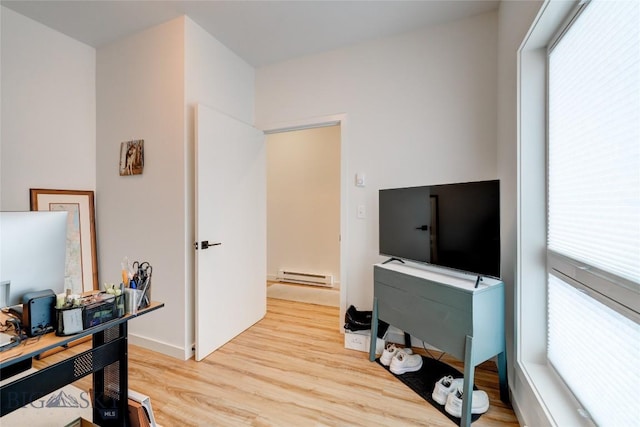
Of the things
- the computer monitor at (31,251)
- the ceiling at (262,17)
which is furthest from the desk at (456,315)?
the ceiling at (262,17)

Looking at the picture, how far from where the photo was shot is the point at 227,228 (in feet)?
8.20

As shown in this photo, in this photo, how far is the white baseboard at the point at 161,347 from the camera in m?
2.23

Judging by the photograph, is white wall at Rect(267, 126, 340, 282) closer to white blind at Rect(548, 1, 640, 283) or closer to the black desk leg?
white blind at Rect(548, 1, 640, 283)

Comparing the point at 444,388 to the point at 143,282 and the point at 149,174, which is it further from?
the point at 149,174

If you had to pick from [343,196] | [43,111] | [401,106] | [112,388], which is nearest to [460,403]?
[343,196]

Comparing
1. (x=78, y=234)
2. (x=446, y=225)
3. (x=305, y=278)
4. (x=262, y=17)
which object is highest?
(x=262, y=17)

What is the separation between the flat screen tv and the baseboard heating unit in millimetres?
2038

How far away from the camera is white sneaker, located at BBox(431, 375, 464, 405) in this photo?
5.51ft

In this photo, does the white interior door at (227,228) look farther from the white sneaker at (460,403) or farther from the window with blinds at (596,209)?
the window with blinds at (596,209)

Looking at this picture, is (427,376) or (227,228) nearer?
(427,376)

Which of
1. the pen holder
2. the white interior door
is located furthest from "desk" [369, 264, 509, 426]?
the pen holder

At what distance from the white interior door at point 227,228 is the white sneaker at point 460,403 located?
1.82 meters

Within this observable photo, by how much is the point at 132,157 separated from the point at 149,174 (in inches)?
9.7

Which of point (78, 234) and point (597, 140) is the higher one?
point (597, 140)
